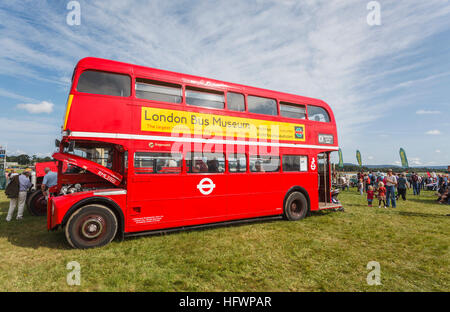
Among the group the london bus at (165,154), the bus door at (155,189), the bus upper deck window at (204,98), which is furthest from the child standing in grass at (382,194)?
the bus door at (155,189)

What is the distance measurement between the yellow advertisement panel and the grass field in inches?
109

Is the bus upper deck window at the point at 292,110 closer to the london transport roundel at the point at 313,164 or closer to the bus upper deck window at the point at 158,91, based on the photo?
the london transport roundel at the point at 313,164

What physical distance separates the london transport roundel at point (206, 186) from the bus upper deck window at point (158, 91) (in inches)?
89.3

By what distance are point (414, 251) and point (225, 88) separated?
6120mm

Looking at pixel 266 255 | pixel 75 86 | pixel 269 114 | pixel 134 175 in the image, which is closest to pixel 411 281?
pixel 266 255

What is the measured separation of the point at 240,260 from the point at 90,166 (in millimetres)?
3955

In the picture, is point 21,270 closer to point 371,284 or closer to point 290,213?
point 371,284

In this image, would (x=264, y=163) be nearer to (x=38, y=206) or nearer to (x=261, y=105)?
(x=261, y=105)

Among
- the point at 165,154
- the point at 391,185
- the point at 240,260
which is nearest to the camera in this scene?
the point at 240,260

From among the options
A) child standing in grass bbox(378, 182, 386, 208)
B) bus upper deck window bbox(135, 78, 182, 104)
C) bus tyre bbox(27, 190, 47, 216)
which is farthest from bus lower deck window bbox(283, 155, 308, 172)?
bus tyre bbox(27, 190, 47, 216)

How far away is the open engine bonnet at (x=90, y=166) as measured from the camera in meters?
5.26

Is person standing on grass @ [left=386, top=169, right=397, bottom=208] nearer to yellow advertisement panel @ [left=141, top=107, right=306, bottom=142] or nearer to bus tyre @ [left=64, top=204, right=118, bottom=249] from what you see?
yellow advertisement panel @ [left=141, top=107, right=306, bottom=142]

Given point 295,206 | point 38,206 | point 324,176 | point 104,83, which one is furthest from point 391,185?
point 38,206

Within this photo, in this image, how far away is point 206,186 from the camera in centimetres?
653
